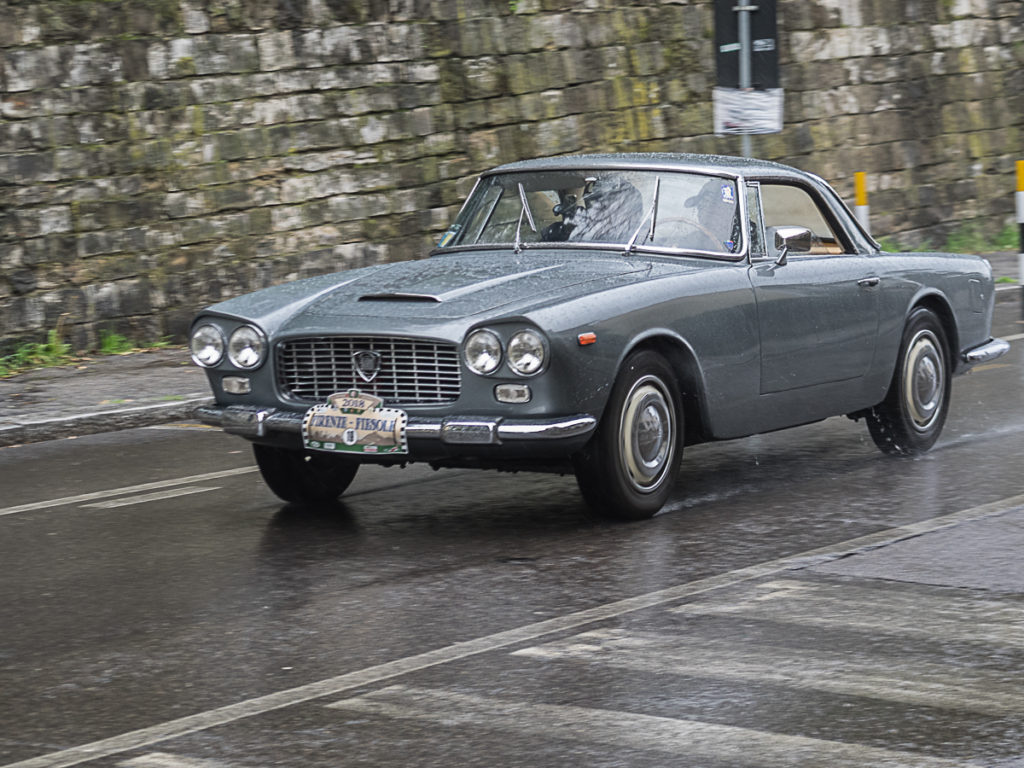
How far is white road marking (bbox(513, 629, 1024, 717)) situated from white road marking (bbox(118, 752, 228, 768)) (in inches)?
47.8

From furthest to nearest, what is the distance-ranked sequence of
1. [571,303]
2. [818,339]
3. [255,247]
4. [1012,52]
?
[1012,52] < [255,247] < [818,339] < [571,303]

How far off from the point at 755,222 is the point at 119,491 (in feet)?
10.5

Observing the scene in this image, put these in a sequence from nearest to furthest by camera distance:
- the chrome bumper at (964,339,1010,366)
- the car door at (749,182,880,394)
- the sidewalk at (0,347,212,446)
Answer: the car door at (749,182,880,394), the chrome bumper at (964,339,1010,366), the sidewalk at (0,347,212,446)

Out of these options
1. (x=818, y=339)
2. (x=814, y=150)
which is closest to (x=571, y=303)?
(x=818, y=339)

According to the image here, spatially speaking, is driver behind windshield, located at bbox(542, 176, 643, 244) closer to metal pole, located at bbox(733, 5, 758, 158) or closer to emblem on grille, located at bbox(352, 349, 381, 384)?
emblem on grille, located at bbox(352, 349, 381, 384)

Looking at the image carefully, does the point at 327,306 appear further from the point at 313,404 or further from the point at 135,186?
the point at 135,186

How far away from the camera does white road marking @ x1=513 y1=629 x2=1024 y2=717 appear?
15.1 ft

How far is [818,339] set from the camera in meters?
7.98

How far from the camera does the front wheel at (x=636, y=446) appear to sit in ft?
22.5

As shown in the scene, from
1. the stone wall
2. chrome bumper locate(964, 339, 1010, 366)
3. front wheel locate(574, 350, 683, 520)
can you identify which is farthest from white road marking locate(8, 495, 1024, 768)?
the stone wall

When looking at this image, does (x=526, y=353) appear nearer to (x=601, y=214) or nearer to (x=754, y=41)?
(x=601, y=214)

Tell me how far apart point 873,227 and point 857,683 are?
16003 millimetres

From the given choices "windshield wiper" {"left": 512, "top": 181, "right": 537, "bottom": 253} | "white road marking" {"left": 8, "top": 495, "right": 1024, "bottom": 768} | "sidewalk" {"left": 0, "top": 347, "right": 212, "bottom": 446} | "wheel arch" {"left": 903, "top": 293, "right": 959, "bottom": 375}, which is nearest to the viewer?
"white road marking" {"left": 8, "top": 495, "right": 1024, "bottom": 768}

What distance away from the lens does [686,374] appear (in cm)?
727
